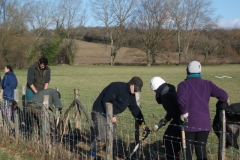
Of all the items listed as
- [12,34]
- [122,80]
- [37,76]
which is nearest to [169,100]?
[37,76]

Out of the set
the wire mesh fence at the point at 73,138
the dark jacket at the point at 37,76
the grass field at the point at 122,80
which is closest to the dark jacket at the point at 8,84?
the grass field at the point at 122,80

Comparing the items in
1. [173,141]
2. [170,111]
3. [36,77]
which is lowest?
[173,141]

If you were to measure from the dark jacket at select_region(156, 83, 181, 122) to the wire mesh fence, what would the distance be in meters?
0.37

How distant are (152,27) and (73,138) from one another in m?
52.8

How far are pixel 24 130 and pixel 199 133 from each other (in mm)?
3856

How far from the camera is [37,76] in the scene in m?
8.38

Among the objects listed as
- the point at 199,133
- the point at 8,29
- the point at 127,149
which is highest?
the point at 8,29

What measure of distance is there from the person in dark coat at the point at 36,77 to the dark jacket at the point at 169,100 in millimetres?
3616

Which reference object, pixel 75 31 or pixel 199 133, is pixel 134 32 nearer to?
pixel 75 31

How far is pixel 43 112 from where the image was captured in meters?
6.29

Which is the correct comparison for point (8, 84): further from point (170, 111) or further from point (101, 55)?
point (101, 55)

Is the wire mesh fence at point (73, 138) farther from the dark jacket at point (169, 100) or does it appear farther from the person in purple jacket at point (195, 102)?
the dark jacket at point (169, 100)

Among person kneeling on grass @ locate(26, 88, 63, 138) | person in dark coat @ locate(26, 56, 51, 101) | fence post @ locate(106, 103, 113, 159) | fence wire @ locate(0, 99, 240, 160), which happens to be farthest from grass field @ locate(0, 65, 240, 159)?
fence post @ locate(106, 103, 113, 159)

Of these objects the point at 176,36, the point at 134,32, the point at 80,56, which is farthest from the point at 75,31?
the point at 176,36
